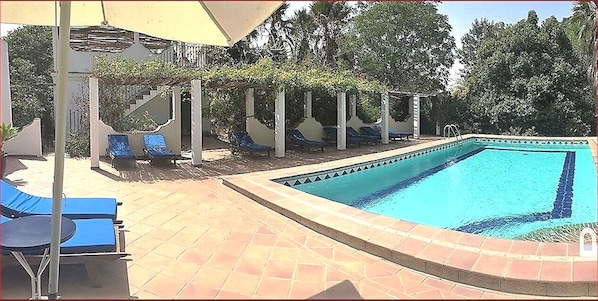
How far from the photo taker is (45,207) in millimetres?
5152

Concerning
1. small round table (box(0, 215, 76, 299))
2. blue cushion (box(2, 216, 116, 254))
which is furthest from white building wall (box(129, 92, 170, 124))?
small round table (box(0, 215, 76, 299))

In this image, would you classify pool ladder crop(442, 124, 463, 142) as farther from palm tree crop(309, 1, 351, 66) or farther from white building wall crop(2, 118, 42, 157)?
white building wall crop(2, 118, 42, 157)

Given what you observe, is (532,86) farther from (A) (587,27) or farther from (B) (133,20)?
(B) (133,20)

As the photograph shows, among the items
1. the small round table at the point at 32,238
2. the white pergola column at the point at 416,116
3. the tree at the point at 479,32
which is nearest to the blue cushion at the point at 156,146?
the small round table at the point at 32,238

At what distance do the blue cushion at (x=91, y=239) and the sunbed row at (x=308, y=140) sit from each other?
9.06 meters

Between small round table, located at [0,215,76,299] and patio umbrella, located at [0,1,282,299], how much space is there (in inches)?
17.5

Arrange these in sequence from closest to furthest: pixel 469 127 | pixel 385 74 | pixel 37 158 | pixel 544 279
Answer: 1. pixel 544 279
2. pixel 37 158
3. pixel 469 127
4. pixel 385 74

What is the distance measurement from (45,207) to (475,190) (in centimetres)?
930

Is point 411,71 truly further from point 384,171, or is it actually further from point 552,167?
point 384,171

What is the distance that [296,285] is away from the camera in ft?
13.7

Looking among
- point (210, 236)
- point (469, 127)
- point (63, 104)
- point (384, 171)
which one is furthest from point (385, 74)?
point (63, 104)

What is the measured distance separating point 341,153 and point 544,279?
38.6 ft

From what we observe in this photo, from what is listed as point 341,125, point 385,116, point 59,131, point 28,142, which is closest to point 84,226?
point 59,131

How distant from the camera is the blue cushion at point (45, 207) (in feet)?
16.0
